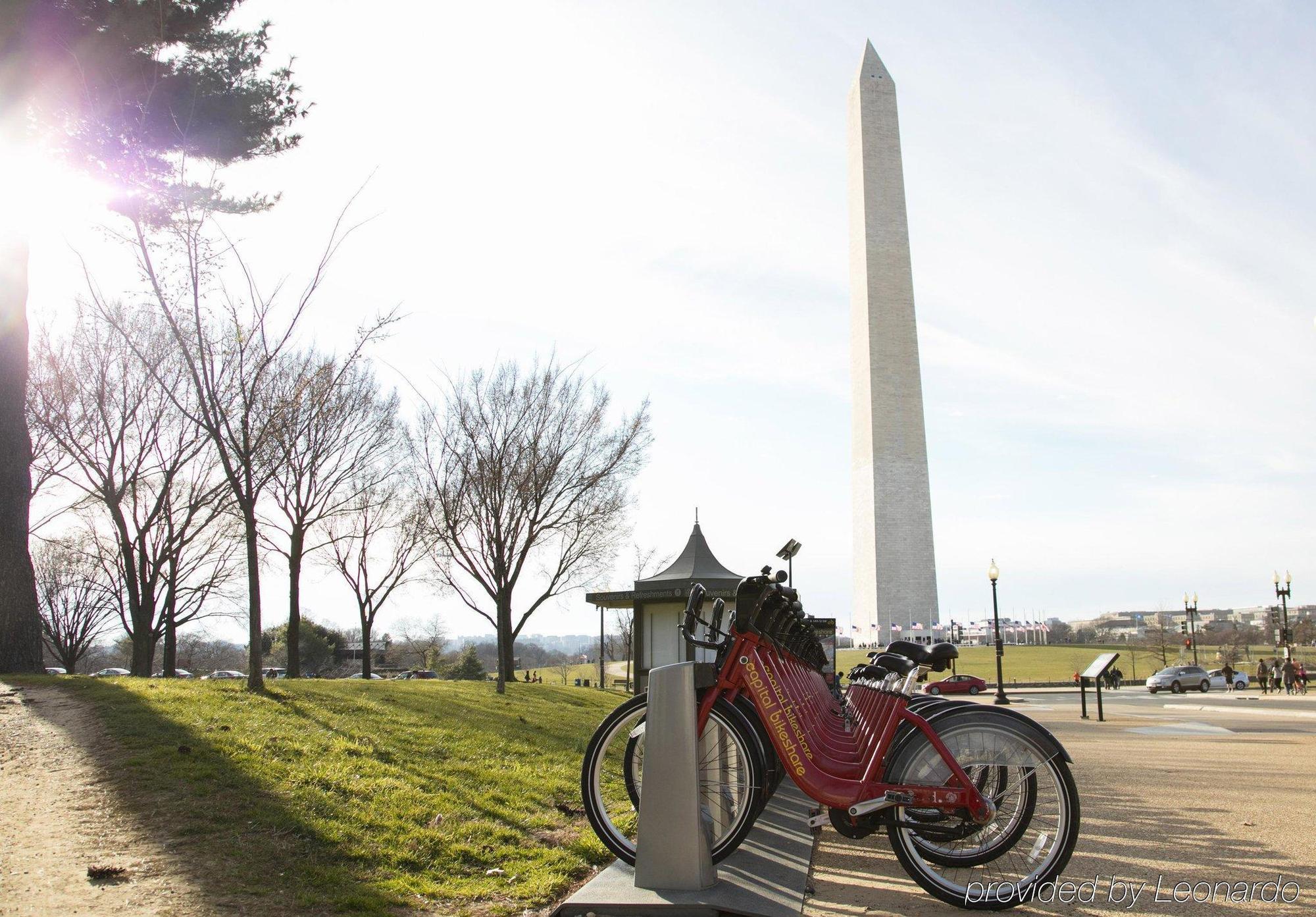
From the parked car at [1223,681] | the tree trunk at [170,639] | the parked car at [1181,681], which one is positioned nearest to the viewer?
the tree trunk at [170,639]

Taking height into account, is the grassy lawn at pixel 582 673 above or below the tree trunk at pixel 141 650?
below

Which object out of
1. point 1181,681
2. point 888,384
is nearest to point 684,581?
point 888,384

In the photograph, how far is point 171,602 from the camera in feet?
77.3

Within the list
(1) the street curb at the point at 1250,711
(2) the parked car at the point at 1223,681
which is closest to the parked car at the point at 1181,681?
(2) the parked car at the point at 1223,681

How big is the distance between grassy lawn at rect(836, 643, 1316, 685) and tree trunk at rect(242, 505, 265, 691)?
→ 121 feet

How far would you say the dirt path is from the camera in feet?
11.1

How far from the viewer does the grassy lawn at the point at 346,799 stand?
12.9 feet

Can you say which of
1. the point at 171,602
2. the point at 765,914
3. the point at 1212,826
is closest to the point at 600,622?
the point at 171,602

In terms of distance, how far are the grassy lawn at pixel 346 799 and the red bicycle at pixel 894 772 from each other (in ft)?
2.80

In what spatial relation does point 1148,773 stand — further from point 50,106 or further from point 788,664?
point 50,106

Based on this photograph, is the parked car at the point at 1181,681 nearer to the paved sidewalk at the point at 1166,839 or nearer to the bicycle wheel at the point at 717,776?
the paved sidewalk at the point at 1166,839

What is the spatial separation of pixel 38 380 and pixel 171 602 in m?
7.44

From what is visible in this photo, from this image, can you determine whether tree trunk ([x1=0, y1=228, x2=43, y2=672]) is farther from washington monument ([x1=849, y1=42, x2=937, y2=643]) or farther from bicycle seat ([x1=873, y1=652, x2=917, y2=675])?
washington monument ([x1=849, y1=42, x2=937, y2=643])

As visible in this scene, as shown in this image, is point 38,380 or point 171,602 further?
point 171,602
